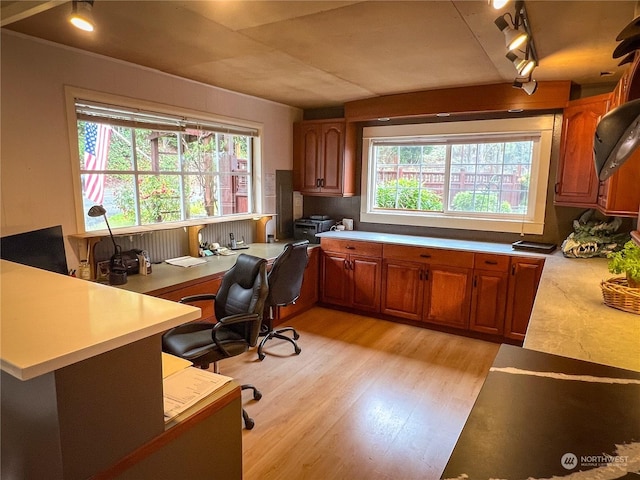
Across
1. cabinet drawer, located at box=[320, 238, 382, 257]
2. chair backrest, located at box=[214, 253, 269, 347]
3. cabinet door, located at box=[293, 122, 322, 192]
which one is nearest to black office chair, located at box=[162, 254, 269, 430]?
chair backrest, located at box=[214, 253, 269, 347]

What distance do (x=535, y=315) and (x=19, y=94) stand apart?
10.5 feet

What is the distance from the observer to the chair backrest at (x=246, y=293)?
99.0 inches

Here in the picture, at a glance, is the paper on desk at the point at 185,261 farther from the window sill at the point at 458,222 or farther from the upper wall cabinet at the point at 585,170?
the upper wall cabinet at the point at 585,170

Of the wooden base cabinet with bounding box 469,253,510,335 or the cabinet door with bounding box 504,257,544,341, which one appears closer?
the cabinet door with bounding box 504,257,544,341

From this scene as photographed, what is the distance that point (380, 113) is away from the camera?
4207 mm

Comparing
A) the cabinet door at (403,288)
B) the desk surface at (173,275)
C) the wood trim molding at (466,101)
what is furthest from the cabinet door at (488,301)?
the desk surface at (173,275)

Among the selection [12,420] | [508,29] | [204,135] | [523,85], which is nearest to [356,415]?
[12,420]

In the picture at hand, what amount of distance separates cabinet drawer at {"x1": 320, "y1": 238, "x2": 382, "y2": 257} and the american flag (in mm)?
2281

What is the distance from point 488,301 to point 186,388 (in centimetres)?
309

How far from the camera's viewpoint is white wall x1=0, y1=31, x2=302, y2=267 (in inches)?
95.1

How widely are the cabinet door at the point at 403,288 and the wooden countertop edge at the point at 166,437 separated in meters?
2.89

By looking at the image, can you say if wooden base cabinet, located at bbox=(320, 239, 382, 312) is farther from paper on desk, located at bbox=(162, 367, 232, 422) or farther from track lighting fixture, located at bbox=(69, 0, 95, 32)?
track lighting fixture, located at bbox=(69, 0, 95, 32)

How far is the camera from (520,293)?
3.50m

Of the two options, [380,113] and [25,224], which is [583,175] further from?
[25,224]
